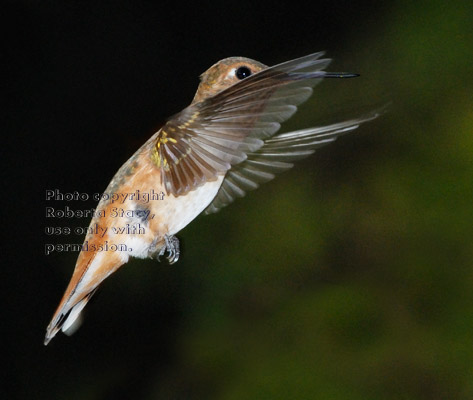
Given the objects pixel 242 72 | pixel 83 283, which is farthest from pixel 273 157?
pixel 83 283

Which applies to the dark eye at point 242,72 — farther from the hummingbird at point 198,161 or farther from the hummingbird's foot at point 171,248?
the hummingbird's foot at point 171,248

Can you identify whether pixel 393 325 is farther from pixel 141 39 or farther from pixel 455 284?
pixel 141 39

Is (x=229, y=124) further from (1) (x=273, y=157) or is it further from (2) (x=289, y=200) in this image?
(2) (x=289, y=200)

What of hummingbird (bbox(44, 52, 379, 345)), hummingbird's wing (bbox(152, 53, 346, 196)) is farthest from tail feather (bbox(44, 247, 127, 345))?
hummingbird's wing (bbox(152, 53, 346, 196))

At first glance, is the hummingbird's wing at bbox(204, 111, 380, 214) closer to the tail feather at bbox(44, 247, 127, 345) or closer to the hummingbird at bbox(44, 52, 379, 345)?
the hummingbird at bbox(44, 52, 379, 345)

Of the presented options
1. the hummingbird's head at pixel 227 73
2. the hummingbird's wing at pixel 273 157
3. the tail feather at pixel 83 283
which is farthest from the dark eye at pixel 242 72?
the tail feather at pixel 83 283

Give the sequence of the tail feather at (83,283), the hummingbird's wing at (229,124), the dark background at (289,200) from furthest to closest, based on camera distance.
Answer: the dark background at (289,200) < the tail feather at (83,283) < the hummingbird's wing at (229,124)
